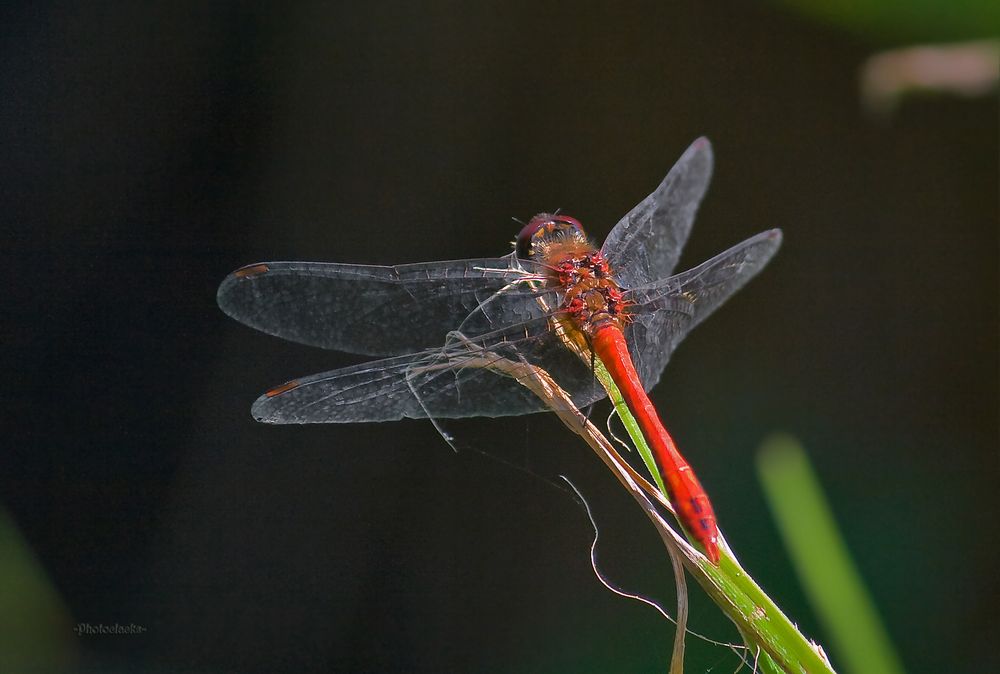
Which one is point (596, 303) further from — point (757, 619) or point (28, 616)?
point (28, 616)

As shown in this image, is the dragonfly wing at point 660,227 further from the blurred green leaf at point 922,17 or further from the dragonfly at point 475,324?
the blurred green leaf at point 922,17

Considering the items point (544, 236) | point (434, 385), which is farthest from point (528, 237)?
point (434, 385)

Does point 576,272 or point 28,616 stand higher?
point 576,272

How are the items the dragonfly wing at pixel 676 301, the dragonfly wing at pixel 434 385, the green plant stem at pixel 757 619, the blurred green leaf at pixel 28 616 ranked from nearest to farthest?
the green plant stem at pixel 757 619, the dragonfly wing at pixel 434 385, the dragonfly wing at pixel 676 301, the blurred green leaf at pixel 28 616

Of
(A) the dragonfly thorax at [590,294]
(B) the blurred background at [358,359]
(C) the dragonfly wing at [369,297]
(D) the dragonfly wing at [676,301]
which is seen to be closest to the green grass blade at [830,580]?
(B) the blurred background at [358,359]

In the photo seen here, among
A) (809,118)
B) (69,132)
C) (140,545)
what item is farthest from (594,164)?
(140,545)

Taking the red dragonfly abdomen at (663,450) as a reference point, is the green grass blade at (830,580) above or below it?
below

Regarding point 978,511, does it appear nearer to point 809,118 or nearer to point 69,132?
point 809,118
